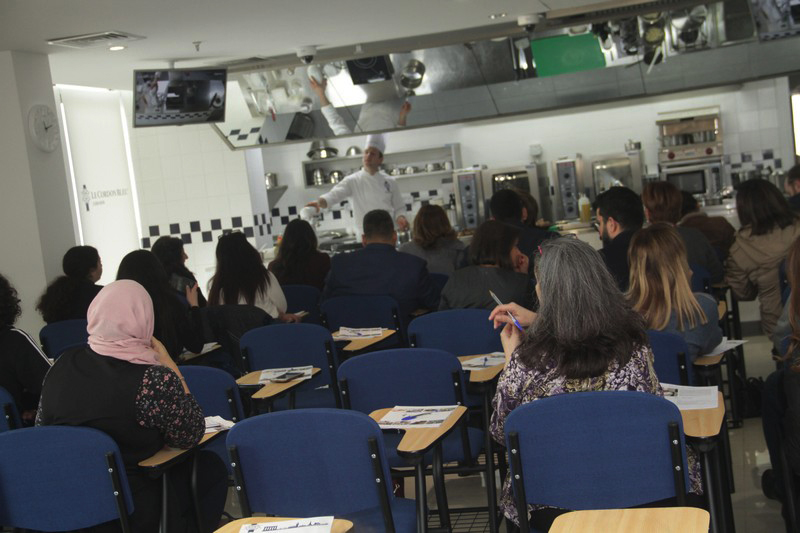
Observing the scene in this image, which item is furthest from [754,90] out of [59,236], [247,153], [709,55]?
[59,236]

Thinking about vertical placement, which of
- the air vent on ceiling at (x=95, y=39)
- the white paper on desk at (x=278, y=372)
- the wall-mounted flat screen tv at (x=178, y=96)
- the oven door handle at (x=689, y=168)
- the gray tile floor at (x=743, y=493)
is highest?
the air vent on ceiling at (x=95, y=39)

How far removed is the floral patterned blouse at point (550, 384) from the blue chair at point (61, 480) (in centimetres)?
120

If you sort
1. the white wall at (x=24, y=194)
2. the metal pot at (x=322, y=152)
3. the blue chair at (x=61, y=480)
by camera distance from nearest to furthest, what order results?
the blue chair at (x=61, y=480) < the white wall at (x=24, y=194) < the metal pot at (x=322, y=152)

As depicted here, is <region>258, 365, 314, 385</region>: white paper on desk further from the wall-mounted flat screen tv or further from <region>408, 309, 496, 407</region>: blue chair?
the wall-mounted flat screen tv

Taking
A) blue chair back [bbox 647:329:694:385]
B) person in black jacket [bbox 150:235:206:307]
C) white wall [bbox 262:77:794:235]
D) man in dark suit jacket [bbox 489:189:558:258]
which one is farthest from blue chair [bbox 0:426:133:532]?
white wall [bbox 262:77:794:235]

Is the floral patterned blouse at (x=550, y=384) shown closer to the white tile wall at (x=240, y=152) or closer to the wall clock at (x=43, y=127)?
the wall clock at (x=43, y=127)

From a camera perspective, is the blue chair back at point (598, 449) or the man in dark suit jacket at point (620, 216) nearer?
the blue chair back at point (598, 449)

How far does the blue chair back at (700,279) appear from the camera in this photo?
17.3ft

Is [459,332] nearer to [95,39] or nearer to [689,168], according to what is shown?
[95,39]

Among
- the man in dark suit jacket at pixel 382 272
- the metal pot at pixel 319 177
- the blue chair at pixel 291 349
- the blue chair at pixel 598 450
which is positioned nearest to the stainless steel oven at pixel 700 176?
the metal pot at pixel 319 177

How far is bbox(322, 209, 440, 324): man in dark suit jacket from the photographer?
19.2 feet

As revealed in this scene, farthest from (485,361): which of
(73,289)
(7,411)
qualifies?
(73,289)

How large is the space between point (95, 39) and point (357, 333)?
2.92m

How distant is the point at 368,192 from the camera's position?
9.02 metres
